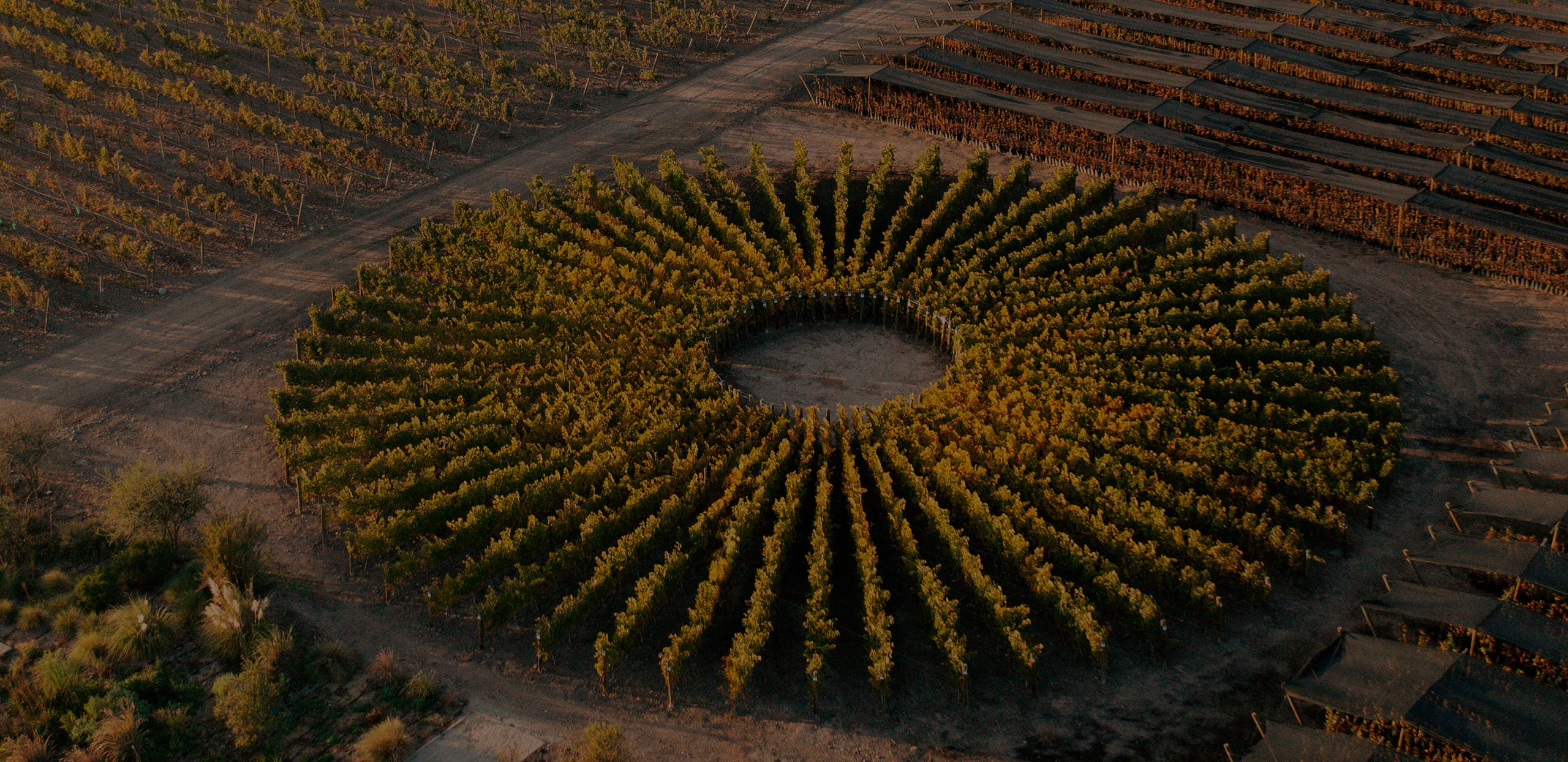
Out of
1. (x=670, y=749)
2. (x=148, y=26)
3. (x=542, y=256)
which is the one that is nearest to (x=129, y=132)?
(x=148, y=26)

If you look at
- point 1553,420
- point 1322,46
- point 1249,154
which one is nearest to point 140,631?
→ point 1553,420

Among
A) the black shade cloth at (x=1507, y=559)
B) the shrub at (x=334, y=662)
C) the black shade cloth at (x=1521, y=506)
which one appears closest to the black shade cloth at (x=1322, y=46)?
the black shade cloth at (x=1521, y=506)

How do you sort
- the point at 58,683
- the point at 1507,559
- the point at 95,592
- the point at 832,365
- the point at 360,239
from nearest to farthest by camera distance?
the point at 58,683
the point at 1507,559
the point at 95,592
the point at 832,365
the point at 360,239

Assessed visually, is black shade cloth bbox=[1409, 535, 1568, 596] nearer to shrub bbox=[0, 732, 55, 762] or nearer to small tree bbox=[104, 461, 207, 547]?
small tree bbox=[104, 461, 207, 547]

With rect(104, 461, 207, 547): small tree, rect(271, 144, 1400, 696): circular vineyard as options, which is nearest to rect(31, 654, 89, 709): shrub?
rect(104, 461, 207, 547): small tree

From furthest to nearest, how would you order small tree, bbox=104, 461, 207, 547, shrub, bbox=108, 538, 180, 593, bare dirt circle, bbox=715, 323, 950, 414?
bare dirt circle, bbox=715, 323, 950, 414, small tree, bbox=104, 461, 207, 547, shrub, bbox=108, 538, 180, 593

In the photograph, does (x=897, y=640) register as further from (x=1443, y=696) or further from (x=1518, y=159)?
Result: (x=1518, y=159)
